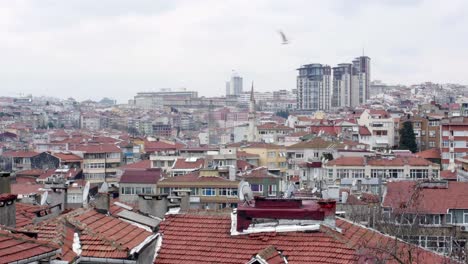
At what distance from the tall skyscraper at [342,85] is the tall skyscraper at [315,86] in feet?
6.32

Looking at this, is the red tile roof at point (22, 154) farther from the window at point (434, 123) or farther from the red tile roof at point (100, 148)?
the window at point (434, 123)

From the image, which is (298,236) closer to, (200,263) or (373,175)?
(200,263)

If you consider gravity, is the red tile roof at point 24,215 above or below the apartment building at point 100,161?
above

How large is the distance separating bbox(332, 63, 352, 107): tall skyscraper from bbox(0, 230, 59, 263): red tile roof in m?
172

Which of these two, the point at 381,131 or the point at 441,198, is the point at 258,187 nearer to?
the point at 441,198

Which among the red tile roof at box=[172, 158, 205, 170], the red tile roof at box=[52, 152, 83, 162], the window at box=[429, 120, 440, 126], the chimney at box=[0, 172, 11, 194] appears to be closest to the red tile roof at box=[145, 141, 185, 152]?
the red tile roof at box=[52, 152, 83, 162]

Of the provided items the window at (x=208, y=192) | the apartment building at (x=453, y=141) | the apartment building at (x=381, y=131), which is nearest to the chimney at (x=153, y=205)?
the window at (x=208, y=192)

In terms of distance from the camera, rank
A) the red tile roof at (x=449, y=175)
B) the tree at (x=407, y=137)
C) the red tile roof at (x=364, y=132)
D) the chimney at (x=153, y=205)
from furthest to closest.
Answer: the red tile roof at (x=364, y=132) < the tree at (x=407, y=137) < the red tile roof at (x=449, y=175) < the chimney at (x=153, y=205)

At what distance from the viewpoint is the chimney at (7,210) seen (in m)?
8.71

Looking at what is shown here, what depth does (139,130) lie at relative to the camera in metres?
150

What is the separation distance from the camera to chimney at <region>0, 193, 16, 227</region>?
8.71 meters

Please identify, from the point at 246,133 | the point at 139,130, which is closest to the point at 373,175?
the point at 246,133

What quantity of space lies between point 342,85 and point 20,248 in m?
174

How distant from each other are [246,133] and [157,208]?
78429 millimetres
